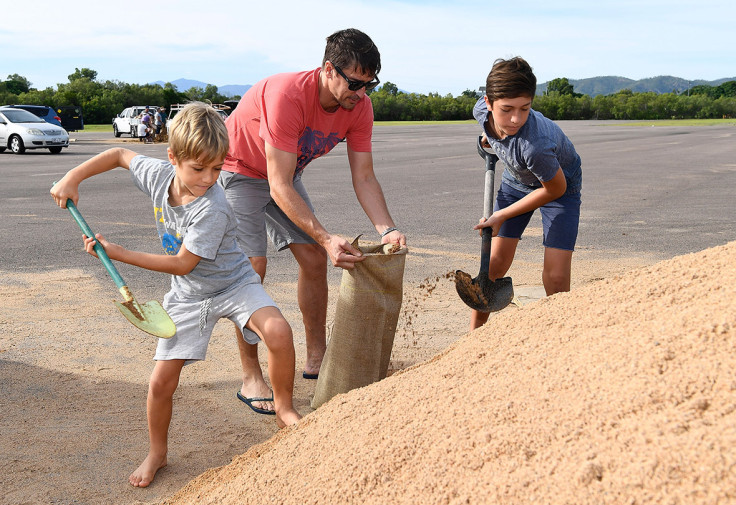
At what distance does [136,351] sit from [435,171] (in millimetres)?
11199

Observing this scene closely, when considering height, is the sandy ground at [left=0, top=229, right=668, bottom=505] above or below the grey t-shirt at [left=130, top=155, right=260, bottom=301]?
below

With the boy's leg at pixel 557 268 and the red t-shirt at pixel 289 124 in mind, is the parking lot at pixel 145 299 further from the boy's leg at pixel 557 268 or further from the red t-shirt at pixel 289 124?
the red t-shirt at pixel 289 124

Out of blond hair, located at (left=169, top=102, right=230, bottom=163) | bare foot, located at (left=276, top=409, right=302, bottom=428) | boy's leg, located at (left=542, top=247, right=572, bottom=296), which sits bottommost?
bare foot, located at (left=276, top=409, right=302, bottom=428)

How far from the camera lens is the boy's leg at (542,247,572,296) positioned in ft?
12.7

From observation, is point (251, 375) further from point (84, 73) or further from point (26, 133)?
point (84, 73)

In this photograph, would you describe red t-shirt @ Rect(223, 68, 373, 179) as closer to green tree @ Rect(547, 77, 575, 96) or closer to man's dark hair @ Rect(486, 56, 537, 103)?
man's dark hair @ Rect(486, 56, 537, 103)

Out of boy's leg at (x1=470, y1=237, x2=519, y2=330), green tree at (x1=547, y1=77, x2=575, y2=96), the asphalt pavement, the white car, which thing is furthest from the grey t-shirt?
green tree at (x1=547, y1=77, x2=575, y2=96)

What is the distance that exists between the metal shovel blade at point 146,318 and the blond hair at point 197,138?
1.88 ft

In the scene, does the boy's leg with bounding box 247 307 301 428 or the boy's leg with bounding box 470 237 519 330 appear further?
the boy's leg with bounding box 470 237 519 330

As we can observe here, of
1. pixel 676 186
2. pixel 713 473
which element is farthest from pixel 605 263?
pixel 676 186

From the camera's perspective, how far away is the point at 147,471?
2748 mm

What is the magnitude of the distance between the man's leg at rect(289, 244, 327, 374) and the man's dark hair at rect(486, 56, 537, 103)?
46.9 inches

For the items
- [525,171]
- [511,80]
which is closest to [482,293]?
[525,171]

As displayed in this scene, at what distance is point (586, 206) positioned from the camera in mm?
9672
